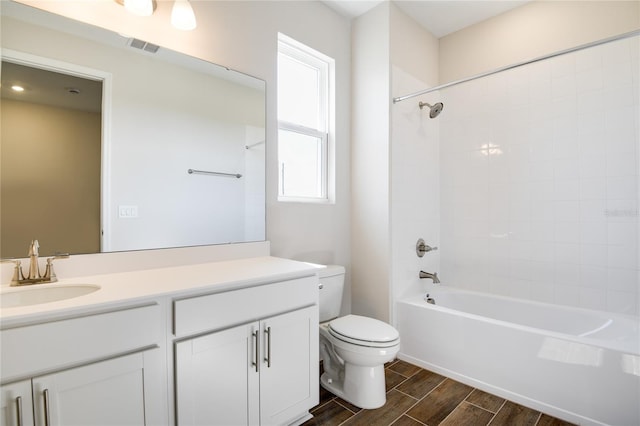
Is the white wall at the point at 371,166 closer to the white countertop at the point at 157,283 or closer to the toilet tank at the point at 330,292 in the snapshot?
the toilet tank at the point at 330,292

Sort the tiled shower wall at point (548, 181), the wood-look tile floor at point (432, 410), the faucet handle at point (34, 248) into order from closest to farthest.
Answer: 1. the faucet handle at point (34, 248)
2. the wood-look tile floor at point (432, 410)
3. the tiled shower wall at point (548, 181)

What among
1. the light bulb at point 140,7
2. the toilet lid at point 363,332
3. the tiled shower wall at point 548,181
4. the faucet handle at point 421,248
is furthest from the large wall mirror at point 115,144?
the tiled shower wall at point 548,181

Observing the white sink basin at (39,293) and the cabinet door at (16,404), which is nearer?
the cabinet door at (16,404)

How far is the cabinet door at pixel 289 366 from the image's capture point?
146cm

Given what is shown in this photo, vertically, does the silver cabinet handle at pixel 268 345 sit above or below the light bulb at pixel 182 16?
below

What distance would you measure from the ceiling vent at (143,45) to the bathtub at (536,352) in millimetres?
2258

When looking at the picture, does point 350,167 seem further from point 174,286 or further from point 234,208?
point 174,286

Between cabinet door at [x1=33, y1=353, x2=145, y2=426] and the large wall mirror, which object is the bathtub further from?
cabinet door at [x1=33, y1=353, x2=145, y2=426]

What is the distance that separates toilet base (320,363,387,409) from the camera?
1.83 metres

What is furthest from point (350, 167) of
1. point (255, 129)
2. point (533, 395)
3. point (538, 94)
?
point (533, 395)

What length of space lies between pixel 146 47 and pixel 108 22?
0.17 metres

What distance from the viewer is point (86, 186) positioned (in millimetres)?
1440

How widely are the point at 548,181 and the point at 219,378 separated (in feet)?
8.43

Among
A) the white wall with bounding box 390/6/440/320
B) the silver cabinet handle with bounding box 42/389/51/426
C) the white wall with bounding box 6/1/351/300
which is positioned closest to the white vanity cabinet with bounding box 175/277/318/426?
the silver cabinet handle with bounding box 42/389/51/426
